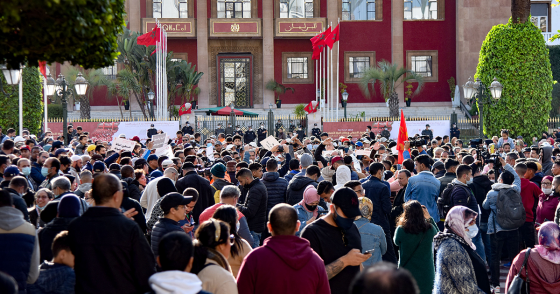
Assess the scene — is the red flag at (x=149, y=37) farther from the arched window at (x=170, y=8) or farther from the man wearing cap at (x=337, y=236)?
the man wearing cap at (x=337, y=236)

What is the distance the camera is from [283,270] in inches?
162

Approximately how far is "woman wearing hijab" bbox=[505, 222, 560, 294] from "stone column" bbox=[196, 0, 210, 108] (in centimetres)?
3207

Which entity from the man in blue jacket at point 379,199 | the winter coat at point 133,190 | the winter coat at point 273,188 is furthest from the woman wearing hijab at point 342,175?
the winter coat at point 133,190

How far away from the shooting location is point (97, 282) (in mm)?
4191

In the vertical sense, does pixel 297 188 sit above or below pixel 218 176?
below

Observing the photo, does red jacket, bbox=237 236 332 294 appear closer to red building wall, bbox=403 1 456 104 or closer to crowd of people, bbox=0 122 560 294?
crowd of people, bbox=0 122 560 294

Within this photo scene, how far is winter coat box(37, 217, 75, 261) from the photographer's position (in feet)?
17.0

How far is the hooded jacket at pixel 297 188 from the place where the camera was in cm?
832

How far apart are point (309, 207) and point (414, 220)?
1.30m

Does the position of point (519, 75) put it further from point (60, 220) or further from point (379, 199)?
point (60, 220)

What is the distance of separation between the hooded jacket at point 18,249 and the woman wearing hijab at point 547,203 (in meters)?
6.63

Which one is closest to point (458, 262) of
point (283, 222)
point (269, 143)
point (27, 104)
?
point (283, 222)

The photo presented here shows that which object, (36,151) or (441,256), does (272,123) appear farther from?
(441,256)

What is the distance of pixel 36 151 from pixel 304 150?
5.80 m
